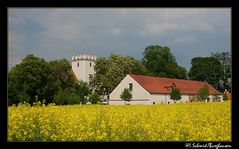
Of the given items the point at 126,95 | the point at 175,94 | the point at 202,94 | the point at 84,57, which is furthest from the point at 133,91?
the point at 84,57

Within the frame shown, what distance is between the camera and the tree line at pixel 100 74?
7.30 metres

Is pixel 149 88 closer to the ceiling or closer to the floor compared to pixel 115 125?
closer to the ceiling

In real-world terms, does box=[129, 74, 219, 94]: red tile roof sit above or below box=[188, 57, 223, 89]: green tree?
below

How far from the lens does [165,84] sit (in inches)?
388

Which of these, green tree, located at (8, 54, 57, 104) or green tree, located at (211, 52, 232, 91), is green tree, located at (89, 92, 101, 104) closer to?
green tree, located at (8, 54, 57, 104)

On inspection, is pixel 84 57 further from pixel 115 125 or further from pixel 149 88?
pixel 149 88

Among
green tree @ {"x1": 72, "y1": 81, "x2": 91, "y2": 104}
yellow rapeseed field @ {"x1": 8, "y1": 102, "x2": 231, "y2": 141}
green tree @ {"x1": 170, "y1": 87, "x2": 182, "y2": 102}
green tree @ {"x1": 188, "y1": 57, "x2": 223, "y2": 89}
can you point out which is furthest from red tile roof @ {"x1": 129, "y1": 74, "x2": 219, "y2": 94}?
green tree @ {"x1": 72, "y1": 81, "x2": 91, "y2": 104}

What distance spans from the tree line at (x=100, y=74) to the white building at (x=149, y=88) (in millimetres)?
168

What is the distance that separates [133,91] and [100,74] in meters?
1.26

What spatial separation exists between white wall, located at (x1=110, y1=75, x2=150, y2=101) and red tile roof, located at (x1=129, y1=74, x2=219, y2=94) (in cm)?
12

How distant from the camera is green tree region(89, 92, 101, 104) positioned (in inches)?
385
